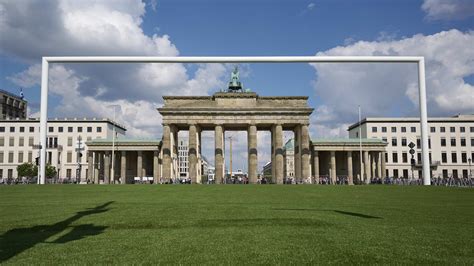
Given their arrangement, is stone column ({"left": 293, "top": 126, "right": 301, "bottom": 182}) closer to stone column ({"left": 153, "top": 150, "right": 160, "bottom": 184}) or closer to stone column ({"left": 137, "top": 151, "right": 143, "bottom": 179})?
stone column ({"left": 153, "top": 150, "right": 160, "bottom": 184})

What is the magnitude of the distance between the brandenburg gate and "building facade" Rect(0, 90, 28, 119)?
64.9 metres

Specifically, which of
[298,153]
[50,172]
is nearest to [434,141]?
[298,153]

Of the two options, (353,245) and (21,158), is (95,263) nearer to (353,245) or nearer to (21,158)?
(353,245)

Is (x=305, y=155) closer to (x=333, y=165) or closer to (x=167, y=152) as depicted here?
(x=333, y=165)

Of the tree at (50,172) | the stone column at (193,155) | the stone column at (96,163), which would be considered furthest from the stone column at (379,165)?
the tree at (50,172)

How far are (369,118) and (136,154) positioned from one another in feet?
208

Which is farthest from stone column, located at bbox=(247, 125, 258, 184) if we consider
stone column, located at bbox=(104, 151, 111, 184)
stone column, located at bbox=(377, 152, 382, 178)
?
stone column, located at bbox=(377, 152, 382, 178)

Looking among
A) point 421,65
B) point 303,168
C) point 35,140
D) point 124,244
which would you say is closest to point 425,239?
point 124,244

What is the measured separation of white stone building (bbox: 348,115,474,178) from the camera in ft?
360

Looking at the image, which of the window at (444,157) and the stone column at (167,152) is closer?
the stone column at (167,152)

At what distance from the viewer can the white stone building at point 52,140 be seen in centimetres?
11069

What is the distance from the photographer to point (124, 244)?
917 cm

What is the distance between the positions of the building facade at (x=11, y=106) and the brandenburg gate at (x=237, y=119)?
64879mm

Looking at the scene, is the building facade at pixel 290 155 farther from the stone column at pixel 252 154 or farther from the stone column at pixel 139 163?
the stone column at pixel 252 154
